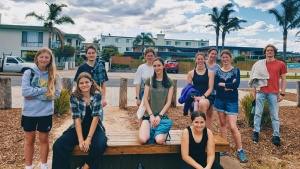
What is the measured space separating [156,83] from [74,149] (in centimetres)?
149

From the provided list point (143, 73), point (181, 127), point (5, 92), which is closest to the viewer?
point (143, 73)

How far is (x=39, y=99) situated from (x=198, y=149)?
225cm

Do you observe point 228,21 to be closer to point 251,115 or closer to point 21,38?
point 21,38

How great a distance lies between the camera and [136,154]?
12.1 ft

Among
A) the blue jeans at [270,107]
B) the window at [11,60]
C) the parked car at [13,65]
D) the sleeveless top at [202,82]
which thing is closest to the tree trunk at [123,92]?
the blue jeans at [270,107]

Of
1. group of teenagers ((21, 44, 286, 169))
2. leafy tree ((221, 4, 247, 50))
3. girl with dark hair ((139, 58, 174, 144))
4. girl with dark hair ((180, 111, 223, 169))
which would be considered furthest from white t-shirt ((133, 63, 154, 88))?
leafy tree ((221, 4, 247, 50))

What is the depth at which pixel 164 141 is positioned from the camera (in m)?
3.71

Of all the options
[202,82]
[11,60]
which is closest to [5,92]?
[202,82]

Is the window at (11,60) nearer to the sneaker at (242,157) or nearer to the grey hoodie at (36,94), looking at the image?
the grey hoodie at (36,94)

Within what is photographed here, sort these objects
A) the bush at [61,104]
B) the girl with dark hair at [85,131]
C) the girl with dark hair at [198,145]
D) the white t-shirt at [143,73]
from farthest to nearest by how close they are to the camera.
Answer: the bush at [61,104], the white t-shirt at [143,73], the girl with dark hair at [198,145], the girl with dark hair at [85,131]

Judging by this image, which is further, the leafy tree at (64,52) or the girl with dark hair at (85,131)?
the leafy tree at (64,52)

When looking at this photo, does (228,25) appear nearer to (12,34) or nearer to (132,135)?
(12,34)

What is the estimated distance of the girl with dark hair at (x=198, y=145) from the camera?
134 inches

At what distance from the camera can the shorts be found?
11.9ft
